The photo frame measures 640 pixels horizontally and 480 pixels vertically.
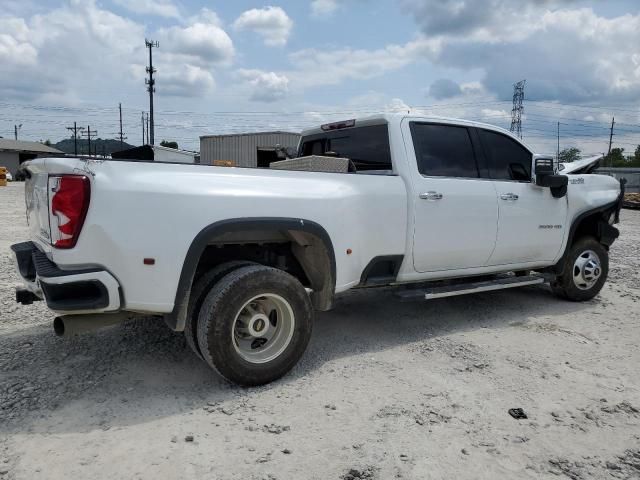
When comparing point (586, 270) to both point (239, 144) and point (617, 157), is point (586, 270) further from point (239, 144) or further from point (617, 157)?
point (617, 157)

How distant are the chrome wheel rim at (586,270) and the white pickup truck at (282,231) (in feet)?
1.19

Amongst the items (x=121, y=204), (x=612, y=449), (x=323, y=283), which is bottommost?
(x=612, y=449)

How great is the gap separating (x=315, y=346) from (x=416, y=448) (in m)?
1.71

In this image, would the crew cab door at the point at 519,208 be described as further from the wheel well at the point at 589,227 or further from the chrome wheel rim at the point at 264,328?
the chrome wheel rim at the point at 264,328

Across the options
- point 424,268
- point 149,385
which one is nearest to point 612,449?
point 424,268

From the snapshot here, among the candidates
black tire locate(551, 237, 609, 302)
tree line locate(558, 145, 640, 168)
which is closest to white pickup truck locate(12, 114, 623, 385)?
black tire locate(551, 237, 609, 302)

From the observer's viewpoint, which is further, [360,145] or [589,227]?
[589,227]

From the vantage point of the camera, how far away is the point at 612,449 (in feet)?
9.57

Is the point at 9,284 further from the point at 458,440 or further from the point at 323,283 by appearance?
the point at 458,440

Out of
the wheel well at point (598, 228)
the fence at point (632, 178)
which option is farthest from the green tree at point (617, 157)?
the wheel well at point (598, 228)

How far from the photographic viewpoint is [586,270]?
605 centimetres

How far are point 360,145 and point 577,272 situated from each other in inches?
124

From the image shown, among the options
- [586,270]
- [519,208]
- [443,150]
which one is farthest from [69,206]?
[586,270]

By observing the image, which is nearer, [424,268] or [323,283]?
[323,283]
